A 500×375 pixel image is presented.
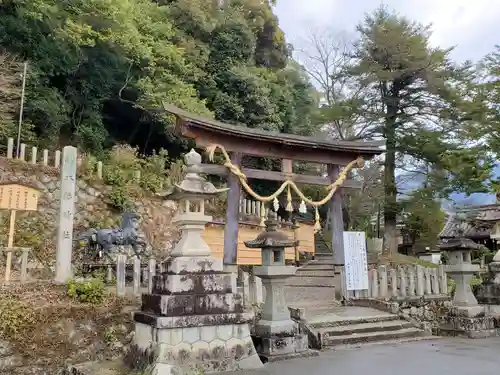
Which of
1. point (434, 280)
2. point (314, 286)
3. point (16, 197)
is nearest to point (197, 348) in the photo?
point (16, 197)

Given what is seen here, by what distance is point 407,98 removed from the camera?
2342 centimetres

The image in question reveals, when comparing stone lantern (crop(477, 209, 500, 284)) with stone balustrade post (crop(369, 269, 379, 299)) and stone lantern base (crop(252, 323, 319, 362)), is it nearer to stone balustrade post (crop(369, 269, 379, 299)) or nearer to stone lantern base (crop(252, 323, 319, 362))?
stone balustrade post (crop(369, 269, 379, 299))

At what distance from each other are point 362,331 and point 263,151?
6.14 metres

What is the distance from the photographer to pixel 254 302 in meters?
9.81

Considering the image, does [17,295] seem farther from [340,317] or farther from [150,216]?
[150,216]

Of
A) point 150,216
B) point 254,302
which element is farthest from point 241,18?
point 254,302

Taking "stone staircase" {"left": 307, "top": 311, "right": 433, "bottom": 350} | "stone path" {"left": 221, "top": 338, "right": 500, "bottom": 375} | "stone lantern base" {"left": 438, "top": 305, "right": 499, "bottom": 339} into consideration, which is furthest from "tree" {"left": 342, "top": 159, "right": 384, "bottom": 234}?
"stone path" {"left": 221, "top": 338, "right": 500, "bottom": 375}

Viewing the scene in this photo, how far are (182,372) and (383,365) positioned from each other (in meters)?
3.39

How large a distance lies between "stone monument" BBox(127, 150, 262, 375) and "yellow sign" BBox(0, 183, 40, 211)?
4124 mm

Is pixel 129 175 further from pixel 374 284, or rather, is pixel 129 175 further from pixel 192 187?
pixel 192 187

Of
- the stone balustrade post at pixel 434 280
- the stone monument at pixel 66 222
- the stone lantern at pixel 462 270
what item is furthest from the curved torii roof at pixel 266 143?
the stone lantern at pixel 462 270

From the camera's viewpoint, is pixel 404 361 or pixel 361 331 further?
pixel 361 331

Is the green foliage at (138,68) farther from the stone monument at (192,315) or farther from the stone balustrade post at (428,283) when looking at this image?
the stone balustrade post at (428,283)

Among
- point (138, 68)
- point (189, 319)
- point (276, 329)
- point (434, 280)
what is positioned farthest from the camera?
point (138, 68)
